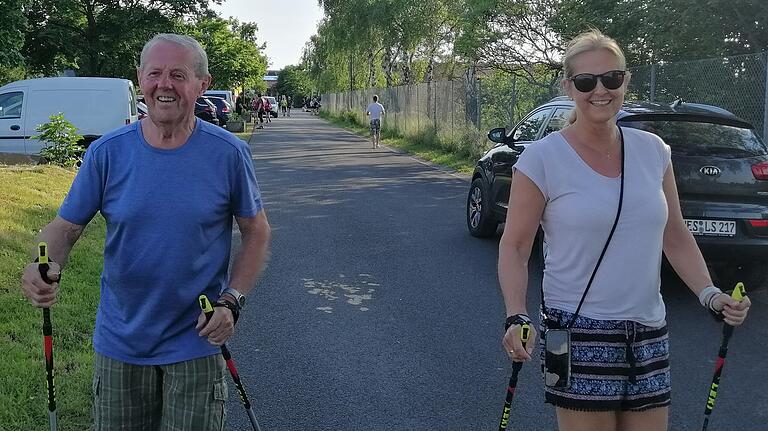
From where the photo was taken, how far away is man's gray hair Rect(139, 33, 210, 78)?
2539mm

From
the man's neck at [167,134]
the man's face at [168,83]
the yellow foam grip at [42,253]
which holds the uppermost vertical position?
the man's face at [168,83]

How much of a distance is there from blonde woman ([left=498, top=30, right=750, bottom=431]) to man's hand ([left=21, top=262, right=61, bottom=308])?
1.40 metres

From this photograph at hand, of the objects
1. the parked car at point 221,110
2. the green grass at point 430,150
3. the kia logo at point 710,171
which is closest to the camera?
the kia logo at point 710,171

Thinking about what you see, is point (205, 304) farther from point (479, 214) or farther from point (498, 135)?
point (479, 214)

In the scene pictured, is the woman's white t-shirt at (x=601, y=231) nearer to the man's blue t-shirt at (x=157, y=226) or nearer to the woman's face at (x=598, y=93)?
the woman's face at (x=598, y=93)

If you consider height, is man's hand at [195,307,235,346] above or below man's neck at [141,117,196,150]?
below

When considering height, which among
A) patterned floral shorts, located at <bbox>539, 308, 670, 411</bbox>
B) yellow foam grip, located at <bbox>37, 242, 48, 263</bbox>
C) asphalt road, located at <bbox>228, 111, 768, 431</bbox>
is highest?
yellow foam grip, located at <bbox>37, 242, 48, 263</bbox>

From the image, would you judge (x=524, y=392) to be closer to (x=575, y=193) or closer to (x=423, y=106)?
(x=575, y=193)

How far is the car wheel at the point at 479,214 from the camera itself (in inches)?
361

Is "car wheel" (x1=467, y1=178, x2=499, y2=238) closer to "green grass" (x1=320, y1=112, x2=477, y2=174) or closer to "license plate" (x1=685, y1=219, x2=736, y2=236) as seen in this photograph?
"license plate" (x1=685, y1=219, x2=736, y2=236)

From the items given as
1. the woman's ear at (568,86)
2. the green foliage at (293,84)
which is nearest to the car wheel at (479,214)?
the woman's ear at (568,86)

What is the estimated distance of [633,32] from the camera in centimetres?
1522

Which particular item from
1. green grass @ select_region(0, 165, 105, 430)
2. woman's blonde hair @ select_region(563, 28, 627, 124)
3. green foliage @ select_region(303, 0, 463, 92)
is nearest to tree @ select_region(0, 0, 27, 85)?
green grass @ select_region(0, 165, 105, 430)

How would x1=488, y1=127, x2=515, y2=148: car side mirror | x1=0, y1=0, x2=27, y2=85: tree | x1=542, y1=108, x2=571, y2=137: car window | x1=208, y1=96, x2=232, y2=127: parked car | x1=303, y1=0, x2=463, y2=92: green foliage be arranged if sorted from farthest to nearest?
1. x1=303, y1=0, x2=463, y2=92: green foliage
2. x1=208, y1=96, x2=232, y2=127: parked car
3. x1=0, y1=0, x2=27, y2=85: tree
4. x1=488, y1=127, x2=515, y2=148: car side mirror
5. x1=542, y1=108, x2=571, y2=137: car window
